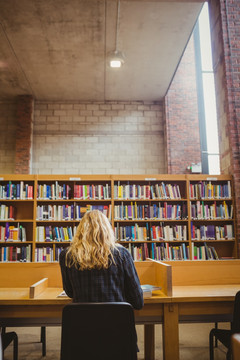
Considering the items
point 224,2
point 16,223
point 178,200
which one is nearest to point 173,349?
point 178,200

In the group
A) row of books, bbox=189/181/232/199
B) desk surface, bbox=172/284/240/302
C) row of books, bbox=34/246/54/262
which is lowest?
desk surface, bbox=172/284/240/302

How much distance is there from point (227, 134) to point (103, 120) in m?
4.07

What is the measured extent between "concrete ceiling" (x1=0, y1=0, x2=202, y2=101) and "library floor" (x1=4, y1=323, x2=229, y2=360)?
5.01 m

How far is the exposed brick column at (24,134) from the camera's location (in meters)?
8.10

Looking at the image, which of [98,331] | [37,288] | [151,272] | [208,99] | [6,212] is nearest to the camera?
[98,331]

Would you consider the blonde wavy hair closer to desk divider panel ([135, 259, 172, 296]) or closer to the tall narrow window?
desk divider panel ([135, 259, 172, 296])

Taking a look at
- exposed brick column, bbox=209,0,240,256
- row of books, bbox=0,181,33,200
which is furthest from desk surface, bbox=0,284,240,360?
row of books, bbox=0,181,33,200

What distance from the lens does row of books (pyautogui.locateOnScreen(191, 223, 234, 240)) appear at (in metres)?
5.62

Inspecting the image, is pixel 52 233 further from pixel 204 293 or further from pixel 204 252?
pixel 204 293

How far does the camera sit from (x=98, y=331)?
156 centimetres

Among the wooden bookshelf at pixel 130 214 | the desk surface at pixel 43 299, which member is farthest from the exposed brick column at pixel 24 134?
the desk surface at pixel 43 299

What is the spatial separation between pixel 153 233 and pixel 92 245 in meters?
3.83

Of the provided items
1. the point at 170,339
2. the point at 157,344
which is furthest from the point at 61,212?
the point at 170,339

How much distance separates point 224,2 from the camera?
5430 mm
